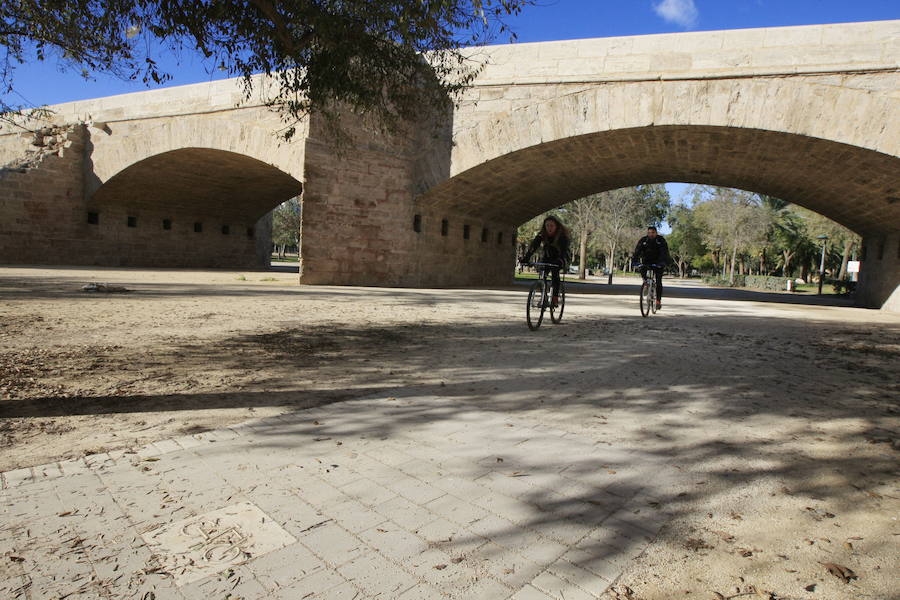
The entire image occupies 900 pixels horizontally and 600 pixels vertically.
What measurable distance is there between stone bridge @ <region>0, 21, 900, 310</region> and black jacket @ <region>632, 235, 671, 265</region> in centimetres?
406

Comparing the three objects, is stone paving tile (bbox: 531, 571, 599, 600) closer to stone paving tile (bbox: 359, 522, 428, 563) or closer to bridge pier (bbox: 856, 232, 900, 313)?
stone paving tile (bbox: 359, 522, 428, 563)

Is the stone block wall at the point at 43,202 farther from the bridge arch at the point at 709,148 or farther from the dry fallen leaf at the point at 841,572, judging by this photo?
the dry fallen leaf at the point at 841,572

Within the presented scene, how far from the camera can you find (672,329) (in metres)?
8.33

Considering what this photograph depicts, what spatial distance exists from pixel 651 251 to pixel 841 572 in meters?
8.55

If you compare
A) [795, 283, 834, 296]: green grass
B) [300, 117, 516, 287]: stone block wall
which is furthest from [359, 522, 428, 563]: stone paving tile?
[795, 283, 834, 296]: green grass

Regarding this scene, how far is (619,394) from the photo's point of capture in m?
4.18

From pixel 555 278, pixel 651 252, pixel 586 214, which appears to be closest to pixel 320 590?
pixel 555 278

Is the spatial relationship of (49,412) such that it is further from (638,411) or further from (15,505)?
(638,411)

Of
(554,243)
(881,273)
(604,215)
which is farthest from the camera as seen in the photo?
(604,215)

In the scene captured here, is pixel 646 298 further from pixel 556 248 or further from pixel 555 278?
pixel 556 248

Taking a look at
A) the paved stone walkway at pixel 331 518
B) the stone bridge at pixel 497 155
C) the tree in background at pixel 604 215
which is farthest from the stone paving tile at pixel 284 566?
the tree in background at pixel 604 215

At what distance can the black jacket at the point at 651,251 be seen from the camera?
380 inches

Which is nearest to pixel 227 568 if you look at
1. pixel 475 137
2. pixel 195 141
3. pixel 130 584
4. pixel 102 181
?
pixel 130 584

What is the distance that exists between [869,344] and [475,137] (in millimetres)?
10501
